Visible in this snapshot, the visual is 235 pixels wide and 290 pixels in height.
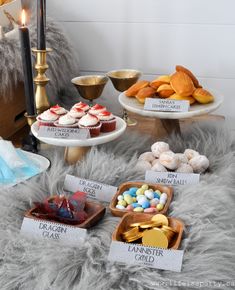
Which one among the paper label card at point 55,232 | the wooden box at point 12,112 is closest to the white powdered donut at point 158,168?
the paper label card at point 55,232

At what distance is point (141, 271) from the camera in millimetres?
584

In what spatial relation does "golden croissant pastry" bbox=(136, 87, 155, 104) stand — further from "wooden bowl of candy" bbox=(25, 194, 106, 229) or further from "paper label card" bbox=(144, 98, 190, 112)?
"wooden bowl of candy" bbox=(25, 194, 106, 229)

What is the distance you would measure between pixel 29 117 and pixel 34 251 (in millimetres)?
370

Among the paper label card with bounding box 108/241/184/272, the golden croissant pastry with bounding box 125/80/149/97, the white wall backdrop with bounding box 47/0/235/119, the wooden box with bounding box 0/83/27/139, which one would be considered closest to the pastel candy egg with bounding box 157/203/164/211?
the paper label card with bounding box 108/241/184/272

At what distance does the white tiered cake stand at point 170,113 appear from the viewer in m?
0.92

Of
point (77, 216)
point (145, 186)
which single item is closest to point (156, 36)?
point (145, 186)

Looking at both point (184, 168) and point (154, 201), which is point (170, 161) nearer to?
point (184, 168)

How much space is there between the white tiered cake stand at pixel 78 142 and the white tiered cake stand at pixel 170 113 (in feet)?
0.20

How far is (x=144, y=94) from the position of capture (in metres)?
0.96

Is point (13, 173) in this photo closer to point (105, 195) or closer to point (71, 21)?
point (105, 195)

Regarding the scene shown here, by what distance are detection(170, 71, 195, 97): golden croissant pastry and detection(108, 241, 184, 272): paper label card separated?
0.41m

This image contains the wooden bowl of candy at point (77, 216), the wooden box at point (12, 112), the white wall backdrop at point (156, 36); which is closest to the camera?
the wooden bowl of candy at point (77, 216)

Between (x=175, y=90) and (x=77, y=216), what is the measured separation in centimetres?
38

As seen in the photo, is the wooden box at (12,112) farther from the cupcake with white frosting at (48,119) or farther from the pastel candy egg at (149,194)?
the pastel candy egg at (149,194)
